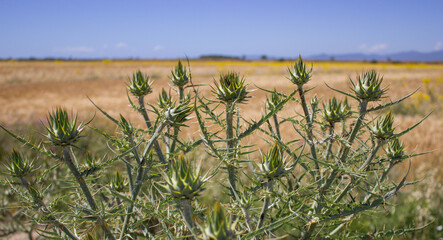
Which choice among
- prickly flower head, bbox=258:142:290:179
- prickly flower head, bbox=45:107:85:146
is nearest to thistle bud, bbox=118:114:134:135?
prickly flower head, bbox=45:107:85:146

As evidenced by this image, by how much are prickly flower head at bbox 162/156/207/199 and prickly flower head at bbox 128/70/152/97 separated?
0.58m

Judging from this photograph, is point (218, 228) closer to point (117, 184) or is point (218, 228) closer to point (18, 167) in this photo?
point (18, 167)

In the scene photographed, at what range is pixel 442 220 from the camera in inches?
158

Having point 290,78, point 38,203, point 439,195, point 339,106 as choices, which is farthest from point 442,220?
point 38,203

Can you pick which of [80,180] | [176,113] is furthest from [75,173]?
[176,113]

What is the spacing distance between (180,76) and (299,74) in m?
0.50

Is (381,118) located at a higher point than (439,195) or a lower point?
higher

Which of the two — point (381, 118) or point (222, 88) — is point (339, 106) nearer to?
point (381, 118)

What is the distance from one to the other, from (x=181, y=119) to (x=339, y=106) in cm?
73

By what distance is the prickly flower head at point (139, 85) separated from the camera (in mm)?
1217

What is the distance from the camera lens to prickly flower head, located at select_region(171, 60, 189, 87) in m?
1.27

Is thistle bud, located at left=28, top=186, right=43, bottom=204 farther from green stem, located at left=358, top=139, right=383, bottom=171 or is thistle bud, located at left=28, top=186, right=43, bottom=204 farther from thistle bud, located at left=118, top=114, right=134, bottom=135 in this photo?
green stem, located at left=358, top=139, right=383, bottom=171

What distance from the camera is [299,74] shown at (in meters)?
1.17

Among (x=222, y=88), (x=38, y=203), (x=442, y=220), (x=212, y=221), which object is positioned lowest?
(x=442, y=220)
